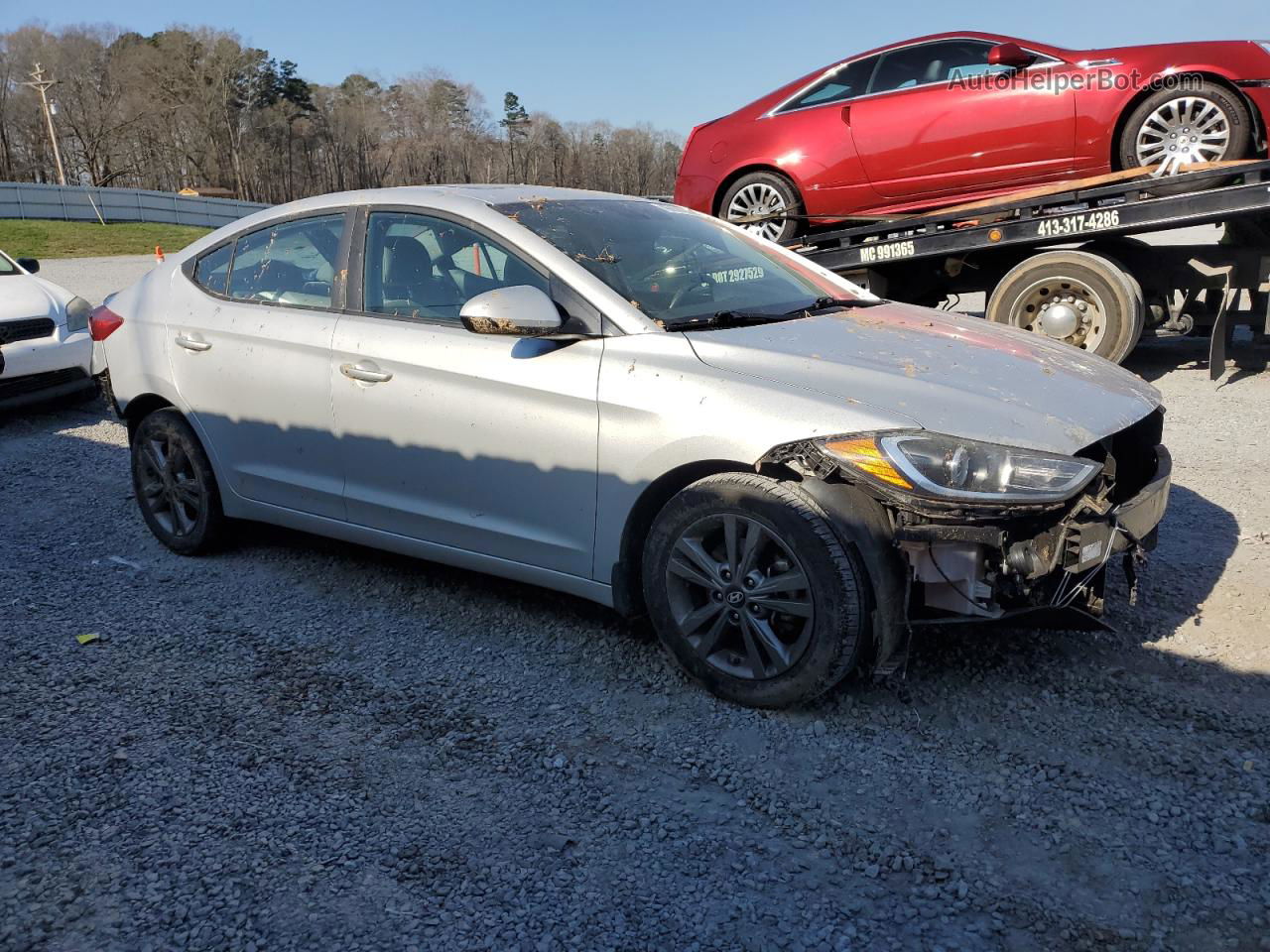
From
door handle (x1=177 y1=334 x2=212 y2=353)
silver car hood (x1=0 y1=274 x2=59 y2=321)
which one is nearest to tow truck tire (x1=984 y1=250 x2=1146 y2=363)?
door handle (x1=177 y1=334 x2=212 y2=353)

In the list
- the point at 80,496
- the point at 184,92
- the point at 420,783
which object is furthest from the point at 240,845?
the point at 184,92

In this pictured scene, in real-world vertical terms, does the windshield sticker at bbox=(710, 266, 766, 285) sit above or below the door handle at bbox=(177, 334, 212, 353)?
above

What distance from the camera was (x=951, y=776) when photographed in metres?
3.01

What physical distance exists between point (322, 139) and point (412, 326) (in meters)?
63.7

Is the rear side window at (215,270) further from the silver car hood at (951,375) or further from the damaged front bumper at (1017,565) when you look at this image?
the damaged front bumper at (1017,565)

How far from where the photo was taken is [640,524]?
359 centimetres

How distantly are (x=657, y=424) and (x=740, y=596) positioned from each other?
0.61 metres

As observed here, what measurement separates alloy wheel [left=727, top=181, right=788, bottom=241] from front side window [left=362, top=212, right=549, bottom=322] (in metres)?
5.19

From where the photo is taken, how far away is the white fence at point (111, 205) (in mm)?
35562

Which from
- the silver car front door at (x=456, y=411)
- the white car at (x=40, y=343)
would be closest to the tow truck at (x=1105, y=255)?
the silver car front door at (x=456, y=411)

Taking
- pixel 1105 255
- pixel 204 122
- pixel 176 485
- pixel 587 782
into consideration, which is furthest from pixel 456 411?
pixel 204 122

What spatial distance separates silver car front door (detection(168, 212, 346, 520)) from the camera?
4375 mm

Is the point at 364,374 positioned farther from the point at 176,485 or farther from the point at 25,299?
the point at 25,299

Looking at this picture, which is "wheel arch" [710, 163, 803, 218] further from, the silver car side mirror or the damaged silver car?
the silver car side mirror
